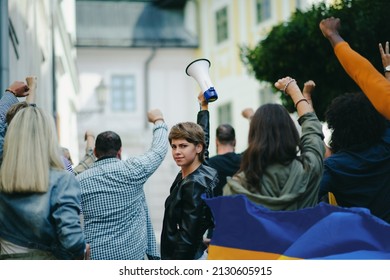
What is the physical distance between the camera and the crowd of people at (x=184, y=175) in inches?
153

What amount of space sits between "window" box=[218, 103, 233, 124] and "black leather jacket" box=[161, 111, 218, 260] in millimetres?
20416

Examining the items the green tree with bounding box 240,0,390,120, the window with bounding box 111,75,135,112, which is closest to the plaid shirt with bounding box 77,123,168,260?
the green tree with bounding box 240,0,390,120

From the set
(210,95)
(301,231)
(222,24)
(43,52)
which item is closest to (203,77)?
(210,95)

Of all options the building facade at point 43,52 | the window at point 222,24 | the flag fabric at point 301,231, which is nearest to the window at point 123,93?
the window at point 222,24

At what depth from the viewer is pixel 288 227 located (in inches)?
157

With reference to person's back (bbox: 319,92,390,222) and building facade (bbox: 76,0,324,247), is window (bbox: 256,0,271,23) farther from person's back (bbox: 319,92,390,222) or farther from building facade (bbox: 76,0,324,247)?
person's back (bbox: 319,92,390,222)

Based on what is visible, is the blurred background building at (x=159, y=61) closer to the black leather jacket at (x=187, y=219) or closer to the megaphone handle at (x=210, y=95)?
the megaphone handle at (x=210, y=95)

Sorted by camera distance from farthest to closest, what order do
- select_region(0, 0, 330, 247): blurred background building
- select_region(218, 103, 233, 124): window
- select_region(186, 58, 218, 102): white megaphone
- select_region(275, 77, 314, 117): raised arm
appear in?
select_region(218, 103, 233, 124): window → select_region(0, 0, 330, 247): blurred background building → select_region(186, 58, 218, 102): white megaphone → select_region(275, 77, 314, 117): raised arm

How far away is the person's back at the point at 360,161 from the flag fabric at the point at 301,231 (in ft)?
1.49

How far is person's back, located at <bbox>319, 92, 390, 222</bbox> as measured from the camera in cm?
446

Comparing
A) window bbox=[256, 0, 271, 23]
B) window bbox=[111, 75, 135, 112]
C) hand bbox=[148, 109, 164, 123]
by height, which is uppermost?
window bbox=[256, 0, 271, 23]

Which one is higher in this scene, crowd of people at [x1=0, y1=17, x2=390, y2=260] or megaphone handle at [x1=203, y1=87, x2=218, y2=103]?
→ megaphone handle at [x1=203, y1=87, x2=218, y2=103]

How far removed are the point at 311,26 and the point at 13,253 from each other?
6938mm

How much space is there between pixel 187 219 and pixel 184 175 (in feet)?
0.90
